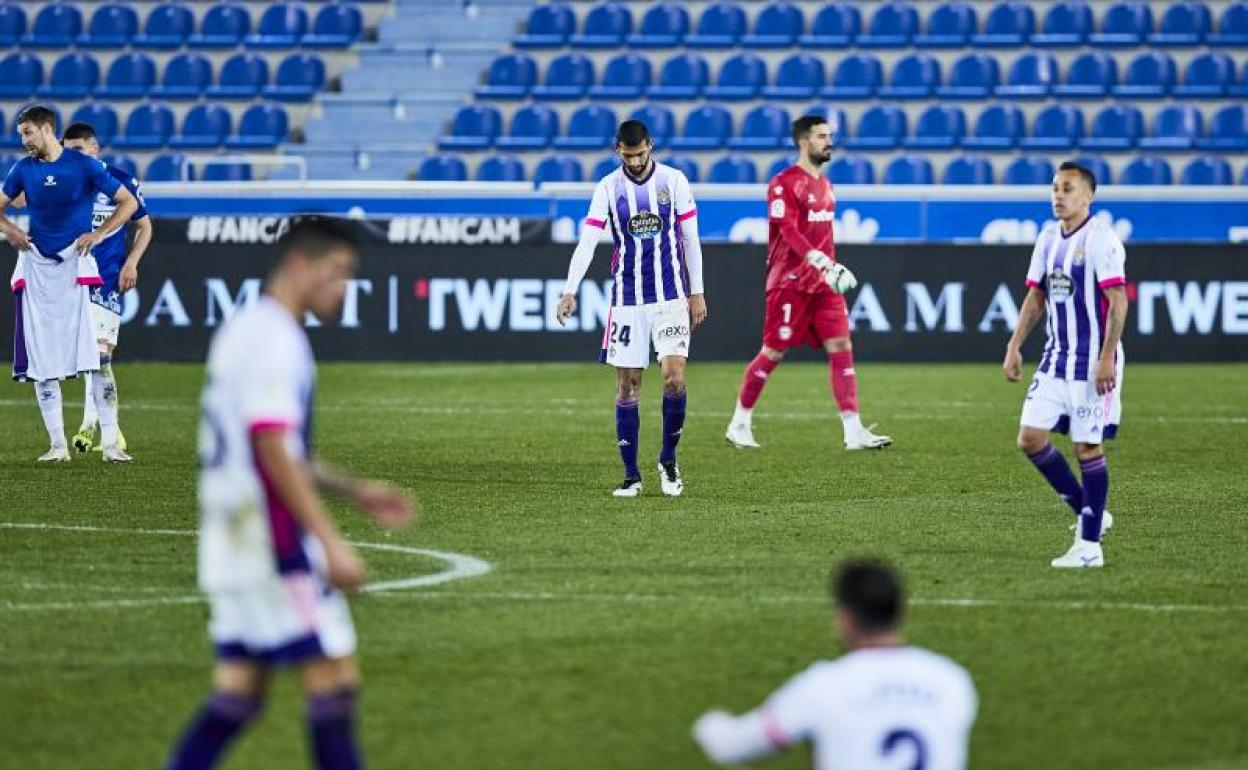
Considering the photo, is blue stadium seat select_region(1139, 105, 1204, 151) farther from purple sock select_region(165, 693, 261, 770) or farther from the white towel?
purple sock select_region(165, 693, 261, 770)

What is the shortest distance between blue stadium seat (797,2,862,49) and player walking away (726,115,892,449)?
45.0 ft

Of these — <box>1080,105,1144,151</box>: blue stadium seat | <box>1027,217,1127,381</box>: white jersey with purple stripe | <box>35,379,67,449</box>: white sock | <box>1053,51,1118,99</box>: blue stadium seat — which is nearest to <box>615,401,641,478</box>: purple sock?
<box>1027,217,1127,381</box>: white jersey with purple stripe

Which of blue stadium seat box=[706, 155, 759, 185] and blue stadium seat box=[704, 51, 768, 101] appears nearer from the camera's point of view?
blue stadium seat box=[706, 155, 759, 185]

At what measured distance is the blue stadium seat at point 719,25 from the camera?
2881 cm

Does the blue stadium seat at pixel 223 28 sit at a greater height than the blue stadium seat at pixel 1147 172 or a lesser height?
greater

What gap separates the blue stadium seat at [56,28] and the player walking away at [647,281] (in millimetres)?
19750

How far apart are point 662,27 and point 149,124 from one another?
706 centimetres

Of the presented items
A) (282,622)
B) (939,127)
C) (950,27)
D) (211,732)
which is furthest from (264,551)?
(950,27)

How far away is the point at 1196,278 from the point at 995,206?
2.61 meters

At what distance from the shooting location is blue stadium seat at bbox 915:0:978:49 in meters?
28.1

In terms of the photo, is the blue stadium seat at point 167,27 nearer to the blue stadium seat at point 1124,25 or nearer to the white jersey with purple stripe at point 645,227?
the blue stadium seat at point 1124,25

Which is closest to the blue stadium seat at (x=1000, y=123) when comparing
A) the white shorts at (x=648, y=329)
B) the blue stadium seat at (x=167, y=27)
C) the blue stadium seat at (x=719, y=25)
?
the blue stadium seat at (x=719, y=25)

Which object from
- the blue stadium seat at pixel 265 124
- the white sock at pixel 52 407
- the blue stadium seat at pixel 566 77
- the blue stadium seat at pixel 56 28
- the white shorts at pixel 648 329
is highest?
the blue stadium seat at pixel 56 28

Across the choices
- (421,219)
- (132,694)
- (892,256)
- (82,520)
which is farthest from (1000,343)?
(132,694)
